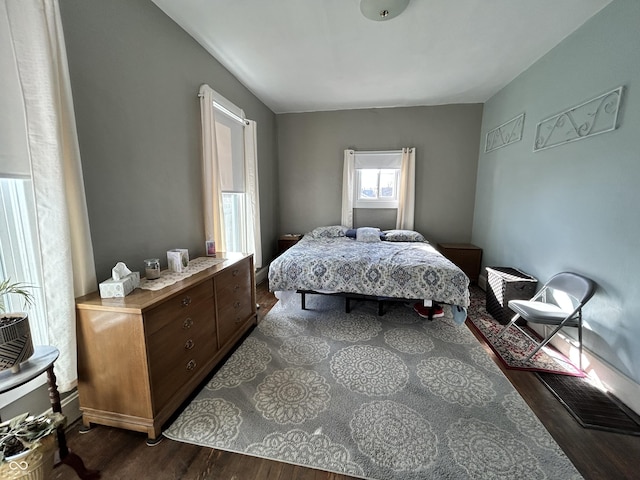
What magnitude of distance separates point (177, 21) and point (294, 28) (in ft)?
3.15

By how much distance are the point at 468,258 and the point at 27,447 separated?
14.4 feet

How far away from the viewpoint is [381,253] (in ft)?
9.89

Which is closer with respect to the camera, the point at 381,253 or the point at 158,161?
the point at 158,161

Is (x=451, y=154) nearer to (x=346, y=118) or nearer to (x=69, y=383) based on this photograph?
(x=346, y=118)

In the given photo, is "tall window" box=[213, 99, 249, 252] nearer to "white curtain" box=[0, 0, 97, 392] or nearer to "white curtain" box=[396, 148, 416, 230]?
"white curtain" box=[0, 0, 97, 392]

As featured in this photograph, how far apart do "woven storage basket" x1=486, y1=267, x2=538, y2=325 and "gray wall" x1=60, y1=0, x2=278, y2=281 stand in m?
3.07

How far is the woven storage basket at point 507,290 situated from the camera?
8.44 feet

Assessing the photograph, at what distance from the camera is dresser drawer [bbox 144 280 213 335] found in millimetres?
1348

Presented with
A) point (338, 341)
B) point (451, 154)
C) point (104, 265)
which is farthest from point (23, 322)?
point (451, 154)

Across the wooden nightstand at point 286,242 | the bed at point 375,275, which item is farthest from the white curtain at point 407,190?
the wooden nightstand at point 286,242

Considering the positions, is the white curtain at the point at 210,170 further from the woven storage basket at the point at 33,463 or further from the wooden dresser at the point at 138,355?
the woven storage basket at the point at 33,463

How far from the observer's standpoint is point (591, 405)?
1.62 meters

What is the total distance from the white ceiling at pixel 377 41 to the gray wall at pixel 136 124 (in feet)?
1.07

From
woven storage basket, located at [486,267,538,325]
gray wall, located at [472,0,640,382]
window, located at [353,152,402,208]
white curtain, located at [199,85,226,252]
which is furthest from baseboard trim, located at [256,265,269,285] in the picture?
gray wall, located at [472,0,640,382]
